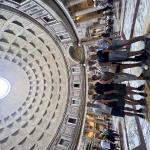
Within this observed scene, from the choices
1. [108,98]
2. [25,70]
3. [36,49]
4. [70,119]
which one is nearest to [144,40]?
[108,98]

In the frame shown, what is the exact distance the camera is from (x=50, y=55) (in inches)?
962

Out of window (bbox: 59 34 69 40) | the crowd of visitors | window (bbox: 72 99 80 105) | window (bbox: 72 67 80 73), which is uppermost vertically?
window (bbox: 59 34 69 40)

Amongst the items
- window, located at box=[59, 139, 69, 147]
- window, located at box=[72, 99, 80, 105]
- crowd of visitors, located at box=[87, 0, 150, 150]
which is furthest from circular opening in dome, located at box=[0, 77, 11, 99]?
crowd of visitors, located at box=[87, 0, 150, 150]

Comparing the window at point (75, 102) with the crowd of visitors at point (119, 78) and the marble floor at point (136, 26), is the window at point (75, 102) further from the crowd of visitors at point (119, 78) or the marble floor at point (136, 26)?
the crowd of visitors at point (119, 78)

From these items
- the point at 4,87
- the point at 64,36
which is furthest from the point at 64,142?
the point at 64,36

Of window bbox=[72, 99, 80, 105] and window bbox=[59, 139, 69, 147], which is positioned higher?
window bbox=[72, 99, 80, 105]

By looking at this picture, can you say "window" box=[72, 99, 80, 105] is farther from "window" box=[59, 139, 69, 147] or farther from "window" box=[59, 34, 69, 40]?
"window" box=[59, 34, 69, 40]

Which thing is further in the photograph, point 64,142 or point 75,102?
point 75,102

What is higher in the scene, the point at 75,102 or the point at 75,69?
the point at 75,69

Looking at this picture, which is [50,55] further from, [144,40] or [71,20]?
[144,40]

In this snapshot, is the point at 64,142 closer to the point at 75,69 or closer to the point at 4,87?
the point at 75,69

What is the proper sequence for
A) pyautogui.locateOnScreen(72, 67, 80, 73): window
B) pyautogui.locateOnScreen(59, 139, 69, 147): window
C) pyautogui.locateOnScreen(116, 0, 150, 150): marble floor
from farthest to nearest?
pyautogui.locateOnScreen(59, 139, 69, 147): window < pyautogui.locateOnScreen(72, 67, 80, 73): window < pyautogui.locateOnScreen(116, 0, 150, 150): marble floor

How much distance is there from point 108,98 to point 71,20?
10.4m

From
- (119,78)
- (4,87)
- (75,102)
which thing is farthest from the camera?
(75,102)
